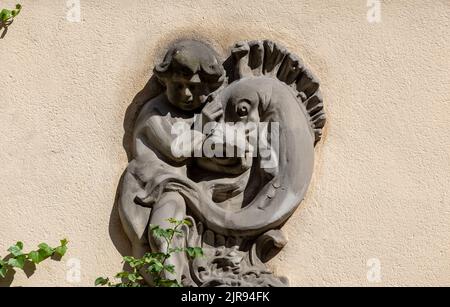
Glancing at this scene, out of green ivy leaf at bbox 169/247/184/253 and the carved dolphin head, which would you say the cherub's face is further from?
green ivy leaf at bbox 169/247/184/253

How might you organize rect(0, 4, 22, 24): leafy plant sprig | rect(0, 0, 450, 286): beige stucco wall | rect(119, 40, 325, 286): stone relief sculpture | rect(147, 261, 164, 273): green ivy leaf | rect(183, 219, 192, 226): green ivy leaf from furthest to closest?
rect(0, 4, 22, 24): leafy plant sprig → rect(0, 0, 450, 286): beige stucco wall → rect(119, 40, 325, 286): stone relief sculpture → rect(183, 219, 192, 226): green ivy leaf → rect(147, 261, 164, 273): green ivy leaf

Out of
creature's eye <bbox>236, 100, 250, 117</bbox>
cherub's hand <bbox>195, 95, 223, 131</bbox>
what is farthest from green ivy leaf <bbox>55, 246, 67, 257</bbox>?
creature's eye <bbox>236, 100, 250, 117</bbox>

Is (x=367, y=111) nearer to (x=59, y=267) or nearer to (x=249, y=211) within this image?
(x=249, y=211)

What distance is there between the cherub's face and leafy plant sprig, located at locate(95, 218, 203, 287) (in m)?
0.54

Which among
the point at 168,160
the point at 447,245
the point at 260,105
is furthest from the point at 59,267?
the point at 447,245

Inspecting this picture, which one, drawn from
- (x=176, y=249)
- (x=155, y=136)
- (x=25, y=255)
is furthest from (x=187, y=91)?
(x=25, y=255)

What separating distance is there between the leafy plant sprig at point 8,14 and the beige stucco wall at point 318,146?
33 mm

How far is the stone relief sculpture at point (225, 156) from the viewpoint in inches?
274

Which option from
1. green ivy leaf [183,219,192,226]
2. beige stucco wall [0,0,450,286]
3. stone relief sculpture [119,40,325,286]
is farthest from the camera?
beige stucco wall [0,0,450,286]

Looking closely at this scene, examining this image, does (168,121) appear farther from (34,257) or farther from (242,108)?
(34,257)

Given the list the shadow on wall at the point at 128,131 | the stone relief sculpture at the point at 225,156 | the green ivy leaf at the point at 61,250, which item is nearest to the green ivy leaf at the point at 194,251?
the stone relief sculpture at the point at 225,156

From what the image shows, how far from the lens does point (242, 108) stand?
7.09m

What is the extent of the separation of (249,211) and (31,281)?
0.98m

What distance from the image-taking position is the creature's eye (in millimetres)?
7086
